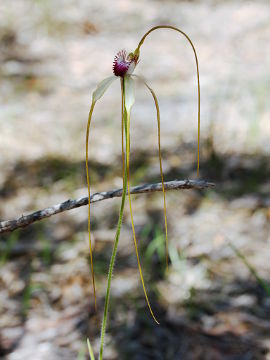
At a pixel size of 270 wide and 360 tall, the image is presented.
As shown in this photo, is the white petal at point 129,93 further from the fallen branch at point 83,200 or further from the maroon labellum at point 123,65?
the fallen branch at point 83,200

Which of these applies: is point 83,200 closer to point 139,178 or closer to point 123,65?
point 123,65

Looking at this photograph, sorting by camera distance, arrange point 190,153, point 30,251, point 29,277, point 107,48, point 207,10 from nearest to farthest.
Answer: point 29,277, point 30,251, point 190,153, point 107,48, point 207,10

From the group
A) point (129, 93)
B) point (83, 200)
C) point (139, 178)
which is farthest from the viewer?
point (139, 178)

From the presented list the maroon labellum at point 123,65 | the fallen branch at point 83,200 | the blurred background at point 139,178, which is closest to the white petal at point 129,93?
the maroon labellum at point 123,65

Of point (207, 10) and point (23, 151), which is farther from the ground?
point (207, 10)

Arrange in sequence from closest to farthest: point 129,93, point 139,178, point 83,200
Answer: point 129,93, point 83,200, point 139,178

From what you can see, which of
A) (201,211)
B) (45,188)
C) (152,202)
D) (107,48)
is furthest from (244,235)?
(107,48)

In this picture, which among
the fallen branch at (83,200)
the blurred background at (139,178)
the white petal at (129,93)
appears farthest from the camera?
the blurred background at (139,178)

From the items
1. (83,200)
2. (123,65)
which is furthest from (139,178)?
(123,65)

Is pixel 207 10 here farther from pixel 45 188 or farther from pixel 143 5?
pixel 45 188
